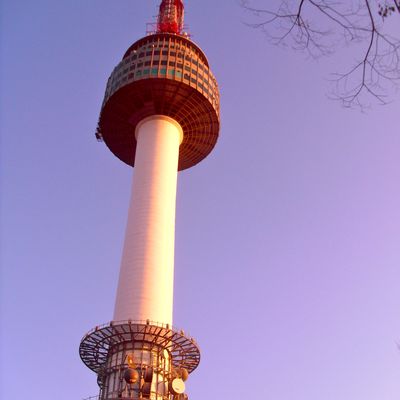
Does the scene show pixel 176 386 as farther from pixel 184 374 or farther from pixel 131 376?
pixel 131 376

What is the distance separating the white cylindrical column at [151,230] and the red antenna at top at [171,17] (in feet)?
63.1

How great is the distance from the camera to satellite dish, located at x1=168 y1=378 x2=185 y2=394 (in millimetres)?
53750

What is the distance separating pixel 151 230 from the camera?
215 ft

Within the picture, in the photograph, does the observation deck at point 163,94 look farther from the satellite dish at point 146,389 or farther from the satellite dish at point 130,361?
the satellite dish at point 146,389

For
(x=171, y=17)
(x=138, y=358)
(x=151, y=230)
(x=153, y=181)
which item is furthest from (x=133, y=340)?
(x=171, y=17)

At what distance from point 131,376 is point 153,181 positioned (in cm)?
2707

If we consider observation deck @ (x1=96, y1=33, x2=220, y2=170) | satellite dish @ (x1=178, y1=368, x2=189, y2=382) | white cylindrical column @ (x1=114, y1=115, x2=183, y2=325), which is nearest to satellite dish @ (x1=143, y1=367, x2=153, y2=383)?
satellite dish @ (x1=178, y1=368, x2=189, y2=382)

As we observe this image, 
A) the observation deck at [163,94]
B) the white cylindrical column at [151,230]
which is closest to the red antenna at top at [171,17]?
the observation deck at [163,94]

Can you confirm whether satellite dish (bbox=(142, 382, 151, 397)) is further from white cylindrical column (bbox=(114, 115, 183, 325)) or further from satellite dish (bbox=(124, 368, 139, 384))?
white cylindrical column (bbox=(114, 115, 183, 325))

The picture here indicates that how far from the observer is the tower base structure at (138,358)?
53781 millimetres

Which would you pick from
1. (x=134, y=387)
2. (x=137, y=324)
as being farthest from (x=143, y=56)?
(x=134, y=387)

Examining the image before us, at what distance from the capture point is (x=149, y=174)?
70.6 meters

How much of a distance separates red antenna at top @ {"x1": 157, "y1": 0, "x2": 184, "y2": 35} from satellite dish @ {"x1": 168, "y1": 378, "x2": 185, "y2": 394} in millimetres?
57059

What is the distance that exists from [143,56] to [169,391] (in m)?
49.4
